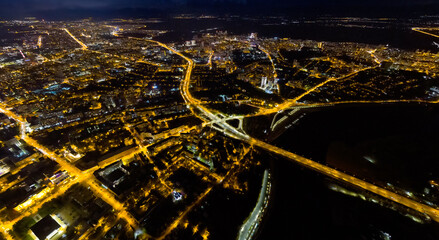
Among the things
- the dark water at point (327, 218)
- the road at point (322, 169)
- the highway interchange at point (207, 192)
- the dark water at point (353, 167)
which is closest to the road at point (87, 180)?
the highway interchange at point (207, 192)

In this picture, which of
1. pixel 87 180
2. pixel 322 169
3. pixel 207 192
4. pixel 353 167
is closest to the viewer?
pixel 207 192

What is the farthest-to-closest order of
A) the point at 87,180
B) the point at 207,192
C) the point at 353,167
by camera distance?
the point at 353,167 → the point at 87,180 → the point at 207,192

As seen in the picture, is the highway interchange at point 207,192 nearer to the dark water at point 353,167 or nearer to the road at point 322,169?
the road at point 322,169

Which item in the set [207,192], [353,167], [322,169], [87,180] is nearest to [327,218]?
[322,169]

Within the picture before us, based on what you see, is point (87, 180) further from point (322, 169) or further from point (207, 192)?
point (322, 169)

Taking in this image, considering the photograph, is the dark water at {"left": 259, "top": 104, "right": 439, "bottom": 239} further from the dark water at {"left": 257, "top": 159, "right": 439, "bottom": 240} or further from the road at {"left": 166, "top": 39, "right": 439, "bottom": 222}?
the road at {"left": 166, "top": 39, "right": 439, "bottom": 222}

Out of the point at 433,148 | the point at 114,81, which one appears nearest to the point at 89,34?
the point at 114,81

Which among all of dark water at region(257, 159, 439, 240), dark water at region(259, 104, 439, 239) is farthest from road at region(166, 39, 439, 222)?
dark water at region(257, 159, 439, 240)

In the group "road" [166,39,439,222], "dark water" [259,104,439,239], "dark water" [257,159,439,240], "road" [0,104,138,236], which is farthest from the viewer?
"road" [166,39,439,222]

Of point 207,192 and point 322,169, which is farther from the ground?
point 322,169
